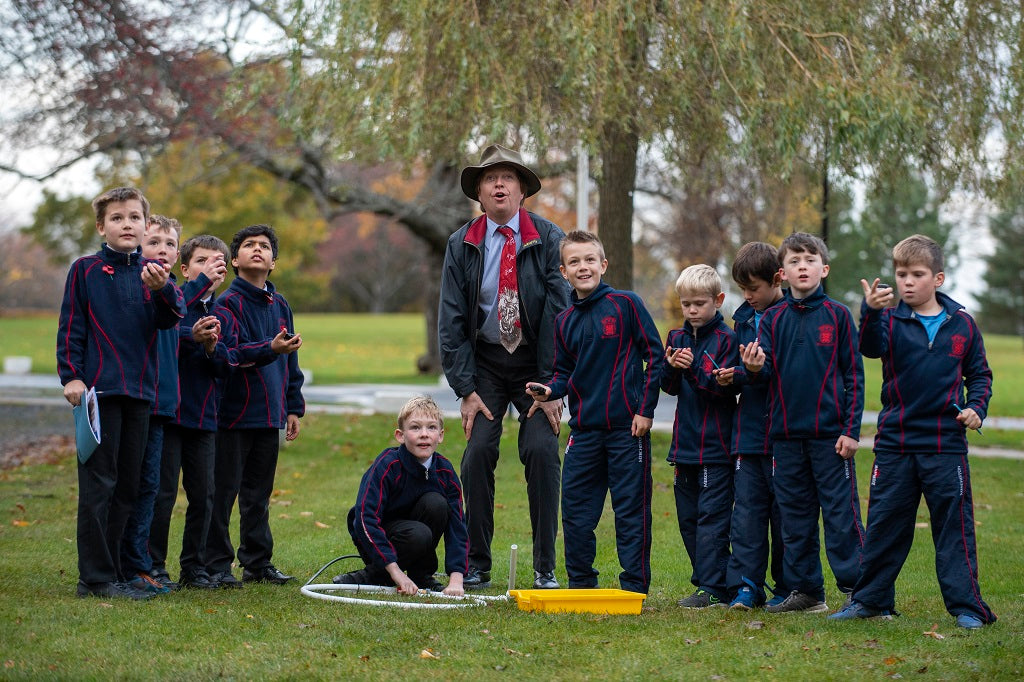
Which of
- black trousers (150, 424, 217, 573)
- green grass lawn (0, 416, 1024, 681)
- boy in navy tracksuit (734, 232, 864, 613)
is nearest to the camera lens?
green grass lawn (0, 416, 1024, 681)

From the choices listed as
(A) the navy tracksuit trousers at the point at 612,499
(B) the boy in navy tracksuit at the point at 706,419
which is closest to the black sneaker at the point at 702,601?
(B) the boy in navy tracksuit at the point at 706,419

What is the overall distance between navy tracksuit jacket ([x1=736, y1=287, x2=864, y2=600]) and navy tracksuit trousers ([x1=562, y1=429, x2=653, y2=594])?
64 cm

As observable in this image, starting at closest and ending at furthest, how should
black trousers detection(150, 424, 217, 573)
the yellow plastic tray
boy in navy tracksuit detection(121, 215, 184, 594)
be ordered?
1. the yellow plastic tray
2. boy in navy tracksuit detection(121, 215, 184, 594)
3. black trousers detection(150, 424, 217, 573)

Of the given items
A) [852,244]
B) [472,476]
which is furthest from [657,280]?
[472,476]

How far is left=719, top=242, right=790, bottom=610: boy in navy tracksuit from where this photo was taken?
18.8 ft

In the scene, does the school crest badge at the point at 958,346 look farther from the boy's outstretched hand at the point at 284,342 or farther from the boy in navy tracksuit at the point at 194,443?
the boy in navy tracksuit at the point at 194,443

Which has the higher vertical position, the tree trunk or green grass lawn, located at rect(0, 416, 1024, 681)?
the tree trunk

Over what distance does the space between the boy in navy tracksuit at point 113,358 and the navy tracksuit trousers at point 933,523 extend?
129 inches

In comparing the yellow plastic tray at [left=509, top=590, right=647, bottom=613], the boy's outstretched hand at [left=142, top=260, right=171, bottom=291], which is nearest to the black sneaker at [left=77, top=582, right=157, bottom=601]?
the boy's outstretched hand at [left=142, top=260, right=171, bottom=291]

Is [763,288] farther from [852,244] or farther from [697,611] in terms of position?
[852,244]

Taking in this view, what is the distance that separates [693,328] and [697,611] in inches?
53.6

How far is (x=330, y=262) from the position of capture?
68812 mm

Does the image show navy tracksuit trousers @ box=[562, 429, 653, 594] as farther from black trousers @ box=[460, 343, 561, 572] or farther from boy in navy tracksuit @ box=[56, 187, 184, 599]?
boy in navy tracksuit @ box=[56, 187, 184, 599]

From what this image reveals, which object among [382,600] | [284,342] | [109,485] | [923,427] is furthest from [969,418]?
[109,485]
